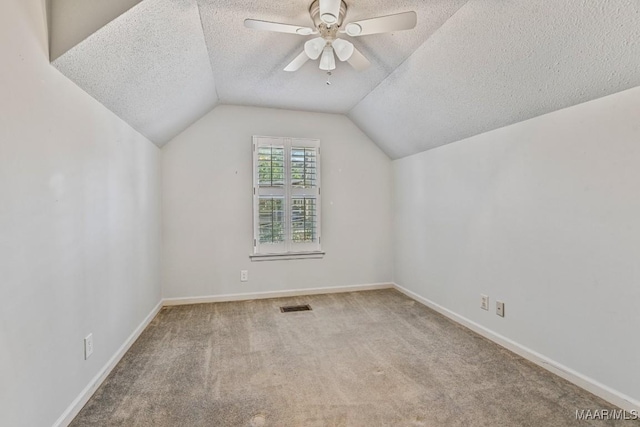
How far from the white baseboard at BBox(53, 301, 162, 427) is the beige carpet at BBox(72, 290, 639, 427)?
0.04 metres

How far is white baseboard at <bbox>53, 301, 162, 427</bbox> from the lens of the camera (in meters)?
1.69

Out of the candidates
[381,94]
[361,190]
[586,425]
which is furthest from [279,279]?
[586,425]

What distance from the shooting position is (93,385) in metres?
1.99

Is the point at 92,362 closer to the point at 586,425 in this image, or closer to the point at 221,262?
the point at 221,262

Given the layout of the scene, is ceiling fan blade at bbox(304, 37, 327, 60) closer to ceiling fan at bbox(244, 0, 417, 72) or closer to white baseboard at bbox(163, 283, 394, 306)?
ceiling fan at bbox(244, 0, 417, 72)

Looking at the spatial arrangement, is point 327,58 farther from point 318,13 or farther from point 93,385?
point 93,385

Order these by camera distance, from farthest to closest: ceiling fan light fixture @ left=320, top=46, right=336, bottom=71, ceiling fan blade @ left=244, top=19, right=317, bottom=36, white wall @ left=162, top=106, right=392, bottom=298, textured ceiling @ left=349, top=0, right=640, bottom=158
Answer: white wall @ left=162, top=106, right=392, bottom=298 < ceiling fan light fixture @ left=320, top=46, right=336, bottom=71 < ceiling fan blade @ left=244, top=19, right=317, bottom=36 < textured ceiling @ left=349, top=0, right=640, bottom=158

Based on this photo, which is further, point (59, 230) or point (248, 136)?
point (248, 136)

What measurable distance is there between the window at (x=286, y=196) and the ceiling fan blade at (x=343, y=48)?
6.67 ft

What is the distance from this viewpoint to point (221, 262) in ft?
12.6

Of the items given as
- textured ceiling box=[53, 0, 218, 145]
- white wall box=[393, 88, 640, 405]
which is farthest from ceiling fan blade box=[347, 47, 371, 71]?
white wall box=[393, 88, 640, 405]

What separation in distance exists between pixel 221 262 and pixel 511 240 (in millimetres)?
3032

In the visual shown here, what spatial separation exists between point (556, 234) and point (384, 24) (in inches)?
70.9

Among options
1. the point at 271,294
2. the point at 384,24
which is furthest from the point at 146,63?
the point at 271,294
